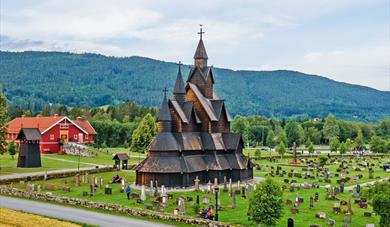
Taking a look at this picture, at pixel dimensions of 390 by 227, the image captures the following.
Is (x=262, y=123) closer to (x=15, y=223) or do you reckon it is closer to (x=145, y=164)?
(x=145, y=164)

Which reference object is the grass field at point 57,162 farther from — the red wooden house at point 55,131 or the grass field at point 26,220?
the grass field at point 26,220

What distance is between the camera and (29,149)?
64.7 m

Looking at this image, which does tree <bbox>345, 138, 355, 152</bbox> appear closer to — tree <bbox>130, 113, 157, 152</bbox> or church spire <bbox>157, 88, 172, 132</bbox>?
tree <bbox>130, 113, 157, 152</bbox>

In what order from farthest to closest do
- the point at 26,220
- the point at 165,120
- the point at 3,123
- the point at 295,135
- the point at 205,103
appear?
the point at 295,135 < the point at 3,123 < the point at 205,103 < the point at 165,120 < the point at 26,220

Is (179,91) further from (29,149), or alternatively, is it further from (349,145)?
(349,145)

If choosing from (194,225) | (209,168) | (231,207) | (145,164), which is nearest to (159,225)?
(194,225)

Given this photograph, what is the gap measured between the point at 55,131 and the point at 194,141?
41724 millimetres

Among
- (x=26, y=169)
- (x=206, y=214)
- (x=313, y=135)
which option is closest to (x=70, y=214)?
(x=206, y=214)

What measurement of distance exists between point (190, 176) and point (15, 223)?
24859 millimetres

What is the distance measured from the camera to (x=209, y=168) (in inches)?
2153

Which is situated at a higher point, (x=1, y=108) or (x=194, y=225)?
(x=1, y=108)

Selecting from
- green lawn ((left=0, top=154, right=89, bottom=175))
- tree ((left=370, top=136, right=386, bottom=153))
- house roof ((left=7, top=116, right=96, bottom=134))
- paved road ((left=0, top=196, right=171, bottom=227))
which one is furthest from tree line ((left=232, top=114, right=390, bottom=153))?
paved road ((left=0, top=196, right=171, bottom=227))

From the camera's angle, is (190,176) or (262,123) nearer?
(190,176)

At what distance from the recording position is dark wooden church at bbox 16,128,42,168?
212ft
